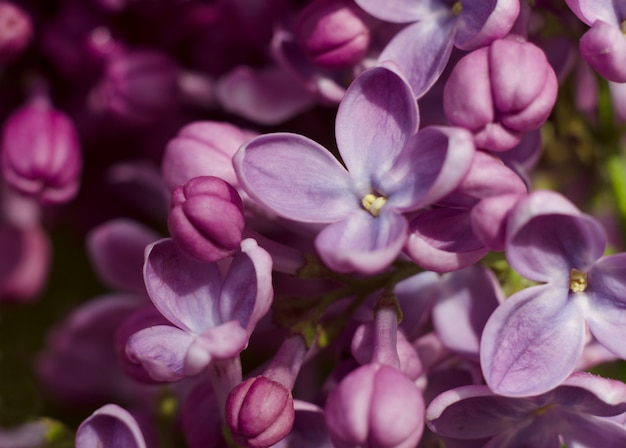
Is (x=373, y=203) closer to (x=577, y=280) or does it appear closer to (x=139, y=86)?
(x=577, y=280)

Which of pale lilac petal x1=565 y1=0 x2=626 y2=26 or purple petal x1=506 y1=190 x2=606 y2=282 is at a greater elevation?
pale lilac petal x1=565 y1=0 x2=626 y2=26

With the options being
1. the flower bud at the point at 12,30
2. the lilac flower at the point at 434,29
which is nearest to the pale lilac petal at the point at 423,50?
the lilac flower at the point at 434,29

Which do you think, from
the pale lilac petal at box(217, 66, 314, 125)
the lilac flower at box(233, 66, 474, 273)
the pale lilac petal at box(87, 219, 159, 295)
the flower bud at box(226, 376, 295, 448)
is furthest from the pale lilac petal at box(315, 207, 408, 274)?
the pale lilac petal at box(87, 219, 159, 295)

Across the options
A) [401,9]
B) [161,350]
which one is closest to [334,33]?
[401,9]

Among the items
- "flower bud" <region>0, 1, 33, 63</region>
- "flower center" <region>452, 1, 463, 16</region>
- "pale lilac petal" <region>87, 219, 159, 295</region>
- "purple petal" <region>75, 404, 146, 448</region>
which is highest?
"flower center" <region>452, 1, 463, 16</region>

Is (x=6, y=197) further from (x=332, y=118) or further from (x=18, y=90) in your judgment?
(x=332, y=118)

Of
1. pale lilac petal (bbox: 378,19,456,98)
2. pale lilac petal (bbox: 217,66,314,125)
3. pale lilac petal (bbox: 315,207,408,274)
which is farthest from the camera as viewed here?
pale lilac petal (bbox: 217,66,314,125)

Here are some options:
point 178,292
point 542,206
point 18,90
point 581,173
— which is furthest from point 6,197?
point 542,206

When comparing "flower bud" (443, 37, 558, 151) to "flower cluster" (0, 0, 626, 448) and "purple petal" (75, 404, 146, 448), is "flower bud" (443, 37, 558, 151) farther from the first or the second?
"purple petal" (75, 404, 146, 448)
